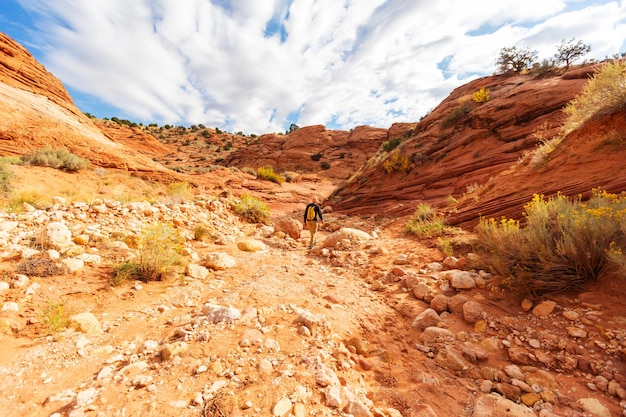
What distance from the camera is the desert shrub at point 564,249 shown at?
10.3 feet

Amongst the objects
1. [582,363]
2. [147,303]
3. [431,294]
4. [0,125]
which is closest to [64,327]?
[147,303]

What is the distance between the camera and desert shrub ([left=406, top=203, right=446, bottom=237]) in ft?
21.2

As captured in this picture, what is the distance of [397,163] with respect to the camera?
13000mm

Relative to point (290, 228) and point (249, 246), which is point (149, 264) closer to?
point (249, 246)

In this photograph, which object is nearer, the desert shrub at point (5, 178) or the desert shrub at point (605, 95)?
the desert shrub at point (605, 95)

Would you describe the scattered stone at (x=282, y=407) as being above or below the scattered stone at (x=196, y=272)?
below

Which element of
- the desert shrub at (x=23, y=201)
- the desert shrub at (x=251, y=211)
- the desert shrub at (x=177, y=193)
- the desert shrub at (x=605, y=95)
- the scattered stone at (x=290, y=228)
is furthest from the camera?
the desert shrub at (x=251, y=211)

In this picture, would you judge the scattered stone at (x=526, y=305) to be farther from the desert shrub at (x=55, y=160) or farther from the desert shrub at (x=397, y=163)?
the desert shrub at (x=55, y=160)

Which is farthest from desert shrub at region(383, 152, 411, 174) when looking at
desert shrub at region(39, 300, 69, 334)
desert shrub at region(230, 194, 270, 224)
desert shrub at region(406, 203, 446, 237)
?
desert shrub at region(39, 300, 69, 334)

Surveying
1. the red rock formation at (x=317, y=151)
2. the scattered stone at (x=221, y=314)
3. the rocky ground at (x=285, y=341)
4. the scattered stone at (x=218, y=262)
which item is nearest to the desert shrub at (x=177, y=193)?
the rocky ground at (x=285, y=341)

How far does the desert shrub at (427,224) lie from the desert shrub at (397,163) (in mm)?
4909

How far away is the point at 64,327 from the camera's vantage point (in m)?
2.74

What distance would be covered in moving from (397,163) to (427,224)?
6696 millimetres

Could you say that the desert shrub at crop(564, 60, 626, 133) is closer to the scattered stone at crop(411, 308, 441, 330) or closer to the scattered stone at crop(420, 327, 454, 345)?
the scattered stone at crop(411, 308, 441, 330)
